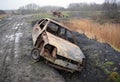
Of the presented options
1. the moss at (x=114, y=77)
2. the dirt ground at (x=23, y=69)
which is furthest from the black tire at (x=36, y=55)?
the moss at (x=114, y=77)

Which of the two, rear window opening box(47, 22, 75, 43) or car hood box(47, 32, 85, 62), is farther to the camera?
rear window opening box(47, 22, 75, 43)

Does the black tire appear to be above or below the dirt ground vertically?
above

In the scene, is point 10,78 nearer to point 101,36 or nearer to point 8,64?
point 8,64

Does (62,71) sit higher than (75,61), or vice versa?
(75,61)

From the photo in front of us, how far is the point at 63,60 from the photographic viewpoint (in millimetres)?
8211

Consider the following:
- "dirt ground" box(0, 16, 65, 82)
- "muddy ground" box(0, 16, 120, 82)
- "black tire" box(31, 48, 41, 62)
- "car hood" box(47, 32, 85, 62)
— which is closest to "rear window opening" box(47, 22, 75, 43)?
"muddy ground" box(0, 16, 120, 82)

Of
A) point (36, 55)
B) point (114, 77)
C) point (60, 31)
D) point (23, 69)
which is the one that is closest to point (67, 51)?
point (36, 55)

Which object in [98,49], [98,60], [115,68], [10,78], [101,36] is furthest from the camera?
[101,36]

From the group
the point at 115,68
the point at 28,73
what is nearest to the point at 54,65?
the point at 28,73

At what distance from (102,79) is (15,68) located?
130 inches

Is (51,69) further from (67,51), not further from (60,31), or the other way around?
(60,31)

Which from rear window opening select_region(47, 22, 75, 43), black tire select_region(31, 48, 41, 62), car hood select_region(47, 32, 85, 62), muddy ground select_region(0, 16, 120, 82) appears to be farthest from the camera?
rear window opening select_region(47, 22, 75, 43)

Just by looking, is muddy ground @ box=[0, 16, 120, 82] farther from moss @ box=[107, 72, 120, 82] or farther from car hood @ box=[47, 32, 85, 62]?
car hood @ box=[47, 32, 85, 62]

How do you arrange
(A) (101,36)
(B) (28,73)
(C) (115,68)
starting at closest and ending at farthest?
1. (B) (28,73)
2. (C) (115,68)
3. (A) (101,36)
